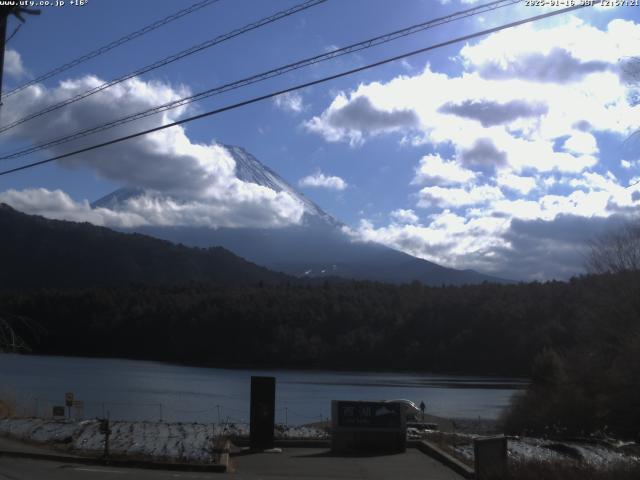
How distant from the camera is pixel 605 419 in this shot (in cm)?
3769

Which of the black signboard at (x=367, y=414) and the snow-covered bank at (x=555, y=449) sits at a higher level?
the black signboard at (x=367, y=414)

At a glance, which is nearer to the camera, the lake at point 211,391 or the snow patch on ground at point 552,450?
the snow patch on ground at point 552,450

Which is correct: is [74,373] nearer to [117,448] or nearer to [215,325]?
[215,325]

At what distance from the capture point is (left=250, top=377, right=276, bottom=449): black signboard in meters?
21.1

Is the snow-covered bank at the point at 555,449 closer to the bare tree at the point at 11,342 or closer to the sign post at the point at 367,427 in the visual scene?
the sign post at the point at 367,427

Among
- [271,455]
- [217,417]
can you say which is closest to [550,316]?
[217,417]

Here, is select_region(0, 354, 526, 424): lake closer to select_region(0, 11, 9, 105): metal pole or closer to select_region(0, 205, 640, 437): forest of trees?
select_region(0, 205, 640, 437): forest of trees

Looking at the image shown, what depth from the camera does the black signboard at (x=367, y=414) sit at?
2205cm

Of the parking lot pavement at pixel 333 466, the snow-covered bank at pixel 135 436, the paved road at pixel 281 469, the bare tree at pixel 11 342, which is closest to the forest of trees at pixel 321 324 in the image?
the snow-covered bank at pixel 135 436

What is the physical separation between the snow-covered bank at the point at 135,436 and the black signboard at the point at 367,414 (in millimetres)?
3350

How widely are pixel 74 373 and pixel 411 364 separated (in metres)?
48.3

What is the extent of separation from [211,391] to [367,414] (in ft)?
158

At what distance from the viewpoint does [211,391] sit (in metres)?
68.4

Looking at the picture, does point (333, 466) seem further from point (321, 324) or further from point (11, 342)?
point (321, 324)
